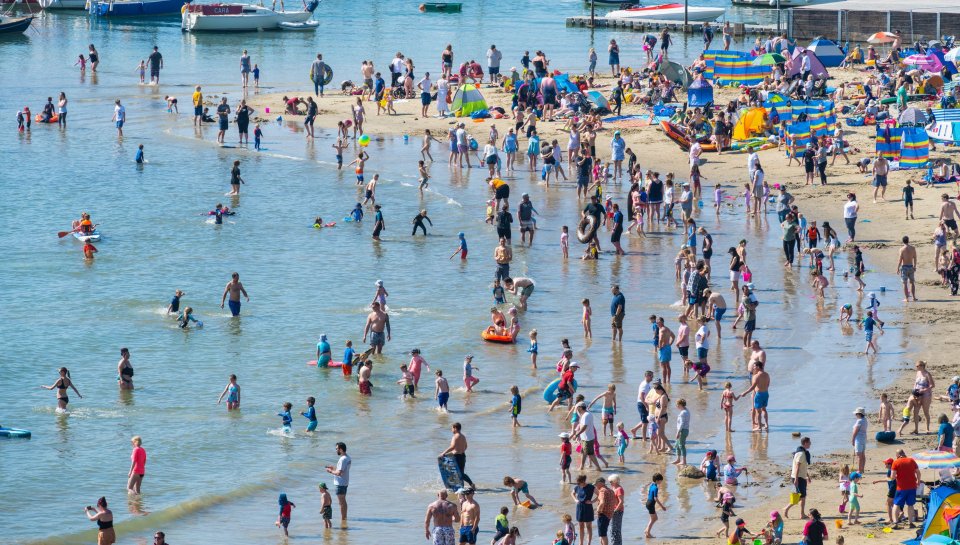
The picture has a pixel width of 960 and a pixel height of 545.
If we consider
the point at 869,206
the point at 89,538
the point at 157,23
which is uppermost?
the point at 157,23

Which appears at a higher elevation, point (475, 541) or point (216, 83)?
point (216, 83)

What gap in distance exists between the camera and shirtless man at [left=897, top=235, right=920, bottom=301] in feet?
91.0

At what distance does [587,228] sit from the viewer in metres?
33.8

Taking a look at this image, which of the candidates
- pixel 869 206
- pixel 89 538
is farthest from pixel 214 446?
pixel 869 206

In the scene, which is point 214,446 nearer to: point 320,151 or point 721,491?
point 721,491

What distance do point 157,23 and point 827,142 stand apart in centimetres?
5372

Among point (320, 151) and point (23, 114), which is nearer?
point (320, 151)

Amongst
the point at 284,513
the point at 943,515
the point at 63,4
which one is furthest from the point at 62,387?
the point at 63,4

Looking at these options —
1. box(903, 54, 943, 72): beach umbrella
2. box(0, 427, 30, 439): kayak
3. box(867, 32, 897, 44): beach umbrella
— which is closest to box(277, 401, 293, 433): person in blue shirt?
box(0, 427, 30, 439): kayak

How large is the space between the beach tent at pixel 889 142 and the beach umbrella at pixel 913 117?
176 centimetres

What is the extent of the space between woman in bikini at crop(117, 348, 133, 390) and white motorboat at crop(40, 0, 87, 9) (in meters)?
67.6

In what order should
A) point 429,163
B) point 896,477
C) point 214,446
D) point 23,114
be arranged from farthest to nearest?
point 23,114
point 429,163
point 214,446
point 896,477

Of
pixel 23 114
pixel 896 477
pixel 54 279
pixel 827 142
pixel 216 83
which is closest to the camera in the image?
pixel 896 477

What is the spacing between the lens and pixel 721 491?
18719mm
